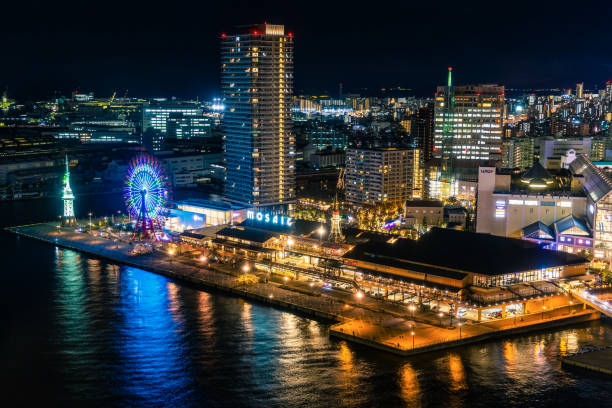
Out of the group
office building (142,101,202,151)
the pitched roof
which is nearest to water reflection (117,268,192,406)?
the pitched roof

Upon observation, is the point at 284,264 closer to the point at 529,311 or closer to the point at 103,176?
the point at 529,311

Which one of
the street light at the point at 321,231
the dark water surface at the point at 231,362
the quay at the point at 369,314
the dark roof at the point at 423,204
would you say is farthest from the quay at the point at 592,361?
the dark roof at the point at 423,204

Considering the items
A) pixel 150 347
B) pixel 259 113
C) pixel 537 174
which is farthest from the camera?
pixel 259 113

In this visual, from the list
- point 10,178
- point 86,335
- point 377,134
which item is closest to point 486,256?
point 86,335

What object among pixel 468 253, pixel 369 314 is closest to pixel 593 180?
→ pixel 468 253

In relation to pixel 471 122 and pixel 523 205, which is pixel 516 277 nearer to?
pixel 523 205

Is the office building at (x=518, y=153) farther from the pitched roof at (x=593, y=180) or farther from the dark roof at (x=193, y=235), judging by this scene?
the dark roof at (x=193, y=235)

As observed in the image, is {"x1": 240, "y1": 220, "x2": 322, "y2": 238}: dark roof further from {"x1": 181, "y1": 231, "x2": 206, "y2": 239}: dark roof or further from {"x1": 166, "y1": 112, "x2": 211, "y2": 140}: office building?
{"x1": 166, "y1": 112, "x2": 211, "y2": 140}: office building

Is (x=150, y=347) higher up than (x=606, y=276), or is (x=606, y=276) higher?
(x=606, y=276)
